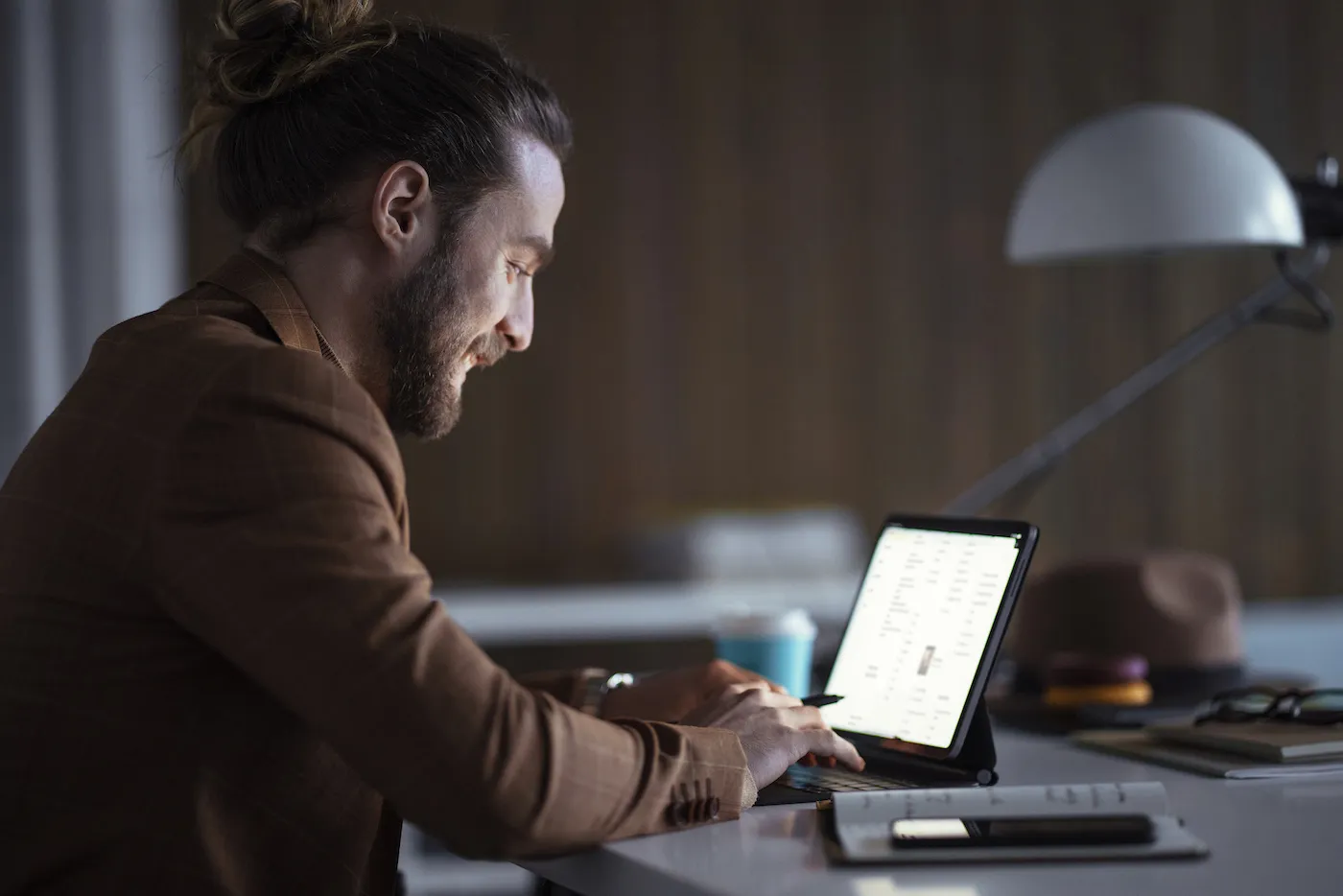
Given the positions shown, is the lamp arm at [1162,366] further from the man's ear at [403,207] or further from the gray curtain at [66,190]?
the gray curtain at [66,190]

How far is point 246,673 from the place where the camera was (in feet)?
3.36

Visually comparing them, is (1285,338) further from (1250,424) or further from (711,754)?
(711,754)

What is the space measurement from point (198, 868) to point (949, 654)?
65 cm

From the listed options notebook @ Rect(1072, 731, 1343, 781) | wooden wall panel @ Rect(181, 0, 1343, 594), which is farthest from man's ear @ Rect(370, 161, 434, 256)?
wooden wall panel @ Rect(181, 0, 1343, 594)

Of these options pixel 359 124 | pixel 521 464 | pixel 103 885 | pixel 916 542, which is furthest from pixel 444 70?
pixel 521 464

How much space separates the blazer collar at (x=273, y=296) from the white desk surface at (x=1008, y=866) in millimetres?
474

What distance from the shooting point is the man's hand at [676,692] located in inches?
53.6

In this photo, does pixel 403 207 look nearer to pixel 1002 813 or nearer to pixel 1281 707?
pixel 1002 813

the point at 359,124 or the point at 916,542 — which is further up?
the point at 359,124

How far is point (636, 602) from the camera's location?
11.0ft

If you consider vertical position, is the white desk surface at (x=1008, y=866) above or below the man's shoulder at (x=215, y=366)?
below

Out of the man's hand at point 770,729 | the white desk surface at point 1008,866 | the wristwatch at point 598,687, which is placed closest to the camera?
the white desk surface at point 1008,866

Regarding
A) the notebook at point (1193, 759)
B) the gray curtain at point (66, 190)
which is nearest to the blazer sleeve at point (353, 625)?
the notebook at point (1193, 759)

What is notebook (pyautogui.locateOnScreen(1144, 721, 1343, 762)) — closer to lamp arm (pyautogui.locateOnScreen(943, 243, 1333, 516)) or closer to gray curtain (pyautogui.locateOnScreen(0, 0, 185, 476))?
lamp arm (pyautogui.locateOnScreen(943, 243, 1333, 516))
